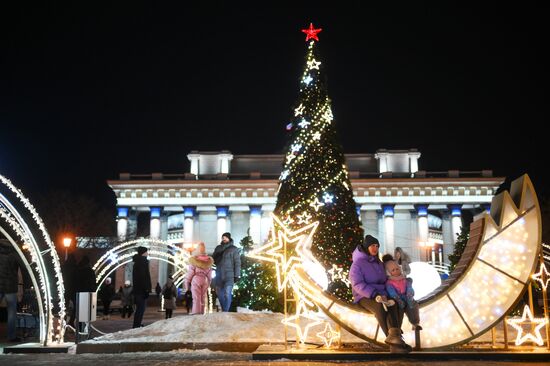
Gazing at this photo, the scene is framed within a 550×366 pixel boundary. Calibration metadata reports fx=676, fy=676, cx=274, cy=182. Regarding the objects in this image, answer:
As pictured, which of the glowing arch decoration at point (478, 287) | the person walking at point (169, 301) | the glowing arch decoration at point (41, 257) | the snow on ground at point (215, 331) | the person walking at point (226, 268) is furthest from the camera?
the person walking at point (169, 301)

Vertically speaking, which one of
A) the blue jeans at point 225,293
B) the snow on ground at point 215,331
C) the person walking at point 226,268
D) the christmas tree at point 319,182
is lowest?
the snow on ground at point 215,331

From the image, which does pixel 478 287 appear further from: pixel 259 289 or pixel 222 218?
pixel 222 218

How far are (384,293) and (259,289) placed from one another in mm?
9138

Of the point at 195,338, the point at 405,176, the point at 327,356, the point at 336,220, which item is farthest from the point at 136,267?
the point at 405,176

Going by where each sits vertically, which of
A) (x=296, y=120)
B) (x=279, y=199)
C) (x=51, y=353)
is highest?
(x=296, y=120)

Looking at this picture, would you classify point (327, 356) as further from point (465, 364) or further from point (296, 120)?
point (296, 120)

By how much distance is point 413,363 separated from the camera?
9188 millimetres

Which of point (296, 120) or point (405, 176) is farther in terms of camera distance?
point (405, 176)

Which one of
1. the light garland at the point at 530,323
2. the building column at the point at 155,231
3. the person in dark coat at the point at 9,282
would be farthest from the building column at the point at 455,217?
the light garland at the point at 530,323

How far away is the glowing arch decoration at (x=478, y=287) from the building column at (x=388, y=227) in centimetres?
6192

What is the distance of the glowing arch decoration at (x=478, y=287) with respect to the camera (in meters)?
9.95

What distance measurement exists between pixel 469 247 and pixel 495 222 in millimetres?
553

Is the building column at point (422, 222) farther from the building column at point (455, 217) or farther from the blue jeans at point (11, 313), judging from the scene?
the blue jeans at point (11, 313)

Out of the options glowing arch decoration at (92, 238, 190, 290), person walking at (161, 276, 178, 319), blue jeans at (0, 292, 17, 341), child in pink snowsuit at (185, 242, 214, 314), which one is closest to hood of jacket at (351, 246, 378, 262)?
child in pink snowsuit at (185, 242, 214, 314)
